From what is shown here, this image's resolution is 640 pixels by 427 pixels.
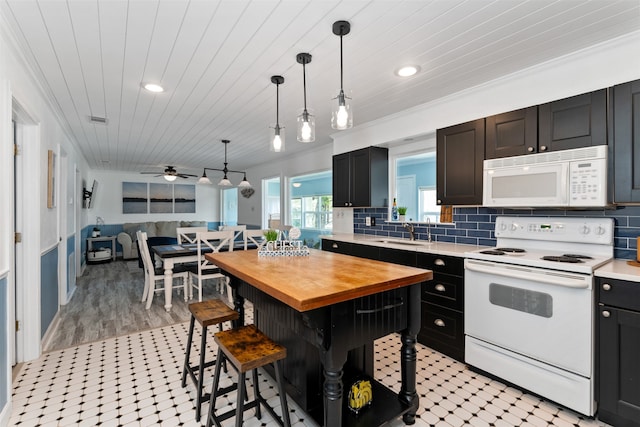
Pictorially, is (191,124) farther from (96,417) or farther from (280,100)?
(96,417)

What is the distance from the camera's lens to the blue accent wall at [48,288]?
2898mm

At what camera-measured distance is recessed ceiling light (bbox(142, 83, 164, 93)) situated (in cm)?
272

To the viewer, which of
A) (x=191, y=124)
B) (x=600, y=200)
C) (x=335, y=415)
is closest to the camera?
(x=335, y=415)

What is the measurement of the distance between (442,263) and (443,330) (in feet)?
1.94

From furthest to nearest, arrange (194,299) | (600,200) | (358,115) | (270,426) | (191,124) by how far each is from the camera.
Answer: (194,299)
(191,124)
(358,115)
(600,200)
(270,426)

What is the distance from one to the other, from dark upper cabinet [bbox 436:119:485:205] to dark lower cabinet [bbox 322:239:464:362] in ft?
2.00

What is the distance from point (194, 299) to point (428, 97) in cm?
394

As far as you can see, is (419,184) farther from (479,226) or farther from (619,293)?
(619,293)

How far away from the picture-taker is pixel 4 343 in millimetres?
1885

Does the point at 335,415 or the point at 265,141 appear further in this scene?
the point at 265,141

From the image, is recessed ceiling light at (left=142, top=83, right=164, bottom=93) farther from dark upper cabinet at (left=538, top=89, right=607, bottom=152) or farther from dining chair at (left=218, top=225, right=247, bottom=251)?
dark upper cabinet at (left=538, top=89, right=607, bottom=152)

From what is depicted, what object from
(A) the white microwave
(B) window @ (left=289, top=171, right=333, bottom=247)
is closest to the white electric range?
(A) the white microwave

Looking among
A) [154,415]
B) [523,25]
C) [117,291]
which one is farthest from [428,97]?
[117,291]

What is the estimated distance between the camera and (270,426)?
1818 mm
